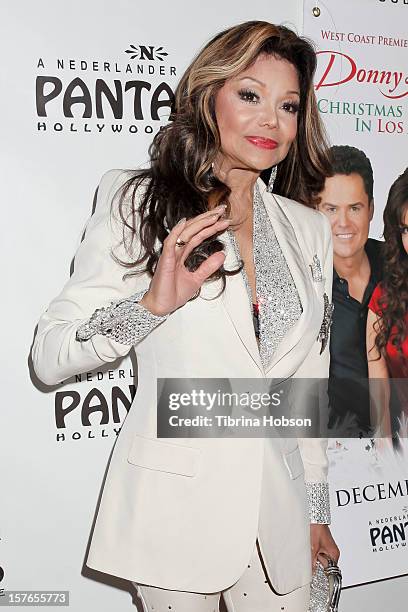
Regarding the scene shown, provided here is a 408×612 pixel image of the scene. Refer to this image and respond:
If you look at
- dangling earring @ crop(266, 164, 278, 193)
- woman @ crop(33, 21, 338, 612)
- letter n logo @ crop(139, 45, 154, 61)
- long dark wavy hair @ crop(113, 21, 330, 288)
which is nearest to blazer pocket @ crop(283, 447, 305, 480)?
woman @ crop(33, 21, 338, 612)

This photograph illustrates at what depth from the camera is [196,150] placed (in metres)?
1.56

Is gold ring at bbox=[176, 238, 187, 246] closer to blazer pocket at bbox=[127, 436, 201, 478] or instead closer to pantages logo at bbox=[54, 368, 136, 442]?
blazer pocket at bbox=[127, 436, 201, 478]

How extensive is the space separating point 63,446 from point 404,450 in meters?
0.97

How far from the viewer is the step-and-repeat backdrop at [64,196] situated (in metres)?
1.85

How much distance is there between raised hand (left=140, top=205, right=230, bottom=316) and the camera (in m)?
1.18

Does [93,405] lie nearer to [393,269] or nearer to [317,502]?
[317,502]

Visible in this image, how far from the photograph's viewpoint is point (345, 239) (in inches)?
84.5

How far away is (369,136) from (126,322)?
1.22 m

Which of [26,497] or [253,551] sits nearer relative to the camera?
[253,551]

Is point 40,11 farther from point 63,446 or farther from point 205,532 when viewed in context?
point 205,532

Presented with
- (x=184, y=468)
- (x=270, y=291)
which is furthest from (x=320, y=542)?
(x=270, y=291)

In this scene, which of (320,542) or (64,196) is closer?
(320,542)

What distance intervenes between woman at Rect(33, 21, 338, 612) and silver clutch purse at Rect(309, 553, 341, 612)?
3 centimetres

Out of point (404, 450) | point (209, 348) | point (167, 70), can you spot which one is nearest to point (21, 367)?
point (209, 348)
